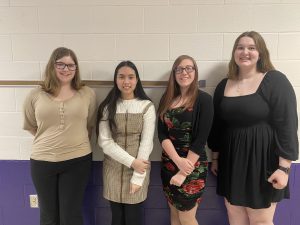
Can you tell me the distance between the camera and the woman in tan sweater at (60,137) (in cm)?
171

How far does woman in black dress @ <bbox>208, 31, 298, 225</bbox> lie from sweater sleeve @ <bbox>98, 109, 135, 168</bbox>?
0.63 m

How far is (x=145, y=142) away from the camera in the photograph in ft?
5.59

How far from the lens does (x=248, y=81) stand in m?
1.67

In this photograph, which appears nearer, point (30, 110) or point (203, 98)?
point (203, 98)

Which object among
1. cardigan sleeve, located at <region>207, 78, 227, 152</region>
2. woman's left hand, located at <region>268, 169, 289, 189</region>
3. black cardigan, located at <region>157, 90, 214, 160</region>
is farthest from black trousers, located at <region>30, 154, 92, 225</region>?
woman's left hand, located at <region>268, 169, 289, 189</region>

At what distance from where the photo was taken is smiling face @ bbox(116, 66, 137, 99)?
171 centimetres

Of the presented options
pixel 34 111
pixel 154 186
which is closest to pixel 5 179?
pixel 34 111

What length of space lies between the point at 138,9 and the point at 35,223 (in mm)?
1820

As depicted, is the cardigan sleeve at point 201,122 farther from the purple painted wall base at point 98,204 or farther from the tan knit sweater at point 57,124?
the tan knit sweater at point 57,124

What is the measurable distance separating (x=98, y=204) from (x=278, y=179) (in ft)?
4.26

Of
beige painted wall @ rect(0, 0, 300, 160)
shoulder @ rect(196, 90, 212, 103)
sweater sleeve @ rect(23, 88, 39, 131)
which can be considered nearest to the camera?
shoulder @ rect(196, 90, 212, 103)

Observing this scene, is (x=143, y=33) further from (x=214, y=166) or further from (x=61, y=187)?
(x=61, y=187)

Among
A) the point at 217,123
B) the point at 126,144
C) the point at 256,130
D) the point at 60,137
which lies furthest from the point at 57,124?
the point at 256,130

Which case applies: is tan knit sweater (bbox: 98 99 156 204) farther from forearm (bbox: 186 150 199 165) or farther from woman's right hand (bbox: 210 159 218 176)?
woman's right hand (bbox: 210 159 218 176)
